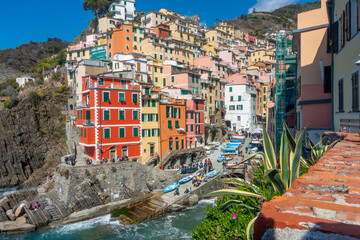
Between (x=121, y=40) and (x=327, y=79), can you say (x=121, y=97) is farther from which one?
Answer: (x=121, y=40)

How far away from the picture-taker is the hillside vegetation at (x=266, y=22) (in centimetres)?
13638

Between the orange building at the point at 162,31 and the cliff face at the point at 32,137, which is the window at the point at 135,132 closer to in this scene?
the cliff face at the point at 32,137

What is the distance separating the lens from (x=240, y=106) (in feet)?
201

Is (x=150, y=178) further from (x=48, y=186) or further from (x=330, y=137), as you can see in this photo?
(x=330, y=137)

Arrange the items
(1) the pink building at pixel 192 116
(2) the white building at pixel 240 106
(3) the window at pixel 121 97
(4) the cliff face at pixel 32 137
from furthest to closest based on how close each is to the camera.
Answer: (2) the white building at pixel 240 106, (4) the cliff face at pixel 32 137, (1) the pink building at pixel 192 116, (3) the window at pixel 121 97

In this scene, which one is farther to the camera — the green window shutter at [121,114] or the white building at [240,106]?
the white building at [240,106]

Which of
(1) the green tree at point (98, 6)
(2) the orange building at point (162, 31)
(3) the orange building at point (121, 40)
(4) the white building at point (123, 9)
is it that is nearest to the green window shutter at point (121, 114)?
(3) the orange building at point (121, 40)

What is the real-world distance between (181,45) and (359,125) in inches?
2514

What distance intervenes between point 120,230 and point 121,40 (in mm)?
47926

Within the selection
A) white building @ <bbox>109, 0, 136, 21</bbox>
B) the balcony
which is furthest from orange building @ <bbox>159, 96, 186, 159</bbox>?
white building @ <bbox>109, 0, 136, 21</bbox>

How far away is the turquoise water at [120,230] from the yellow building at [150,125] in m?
11.8

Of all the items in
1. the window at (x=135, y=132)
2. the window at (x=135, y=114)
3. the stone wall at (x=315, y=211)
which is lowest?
the window at (x=135, y=132)

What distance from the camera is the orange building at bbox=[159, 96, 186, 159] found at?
39.6m

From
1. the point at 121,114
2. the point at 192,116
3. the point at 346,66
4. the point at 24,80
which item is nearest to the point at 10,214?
the point at 121,114
